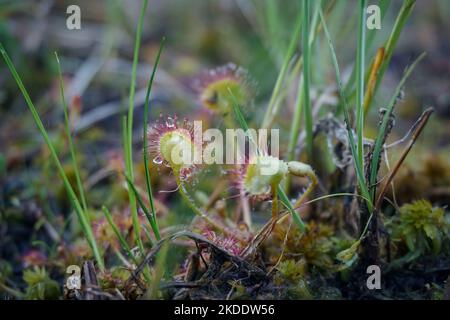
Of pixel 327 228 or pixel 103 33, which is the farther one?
pixel 103 33

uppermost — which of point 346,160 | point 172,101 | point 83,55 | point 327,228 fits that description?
point 83,55

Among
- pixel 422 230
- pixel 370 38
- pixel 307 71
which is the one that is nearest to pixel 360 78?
pixel 307 71

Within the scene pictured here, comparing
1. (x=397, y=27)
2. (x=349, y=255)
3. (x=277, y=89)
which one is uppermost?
(x=397, y=27)

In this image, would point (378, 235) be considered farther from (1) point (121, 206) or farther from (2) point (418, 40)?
(2) point (418, 40)

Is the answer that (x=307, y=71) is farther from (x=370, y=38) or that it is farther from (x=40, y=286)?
(x=40, y=286)

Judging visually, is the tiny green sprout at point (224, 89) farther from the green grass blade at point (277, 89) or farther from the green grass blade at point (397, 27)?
the green grass blade at point (397, 27)

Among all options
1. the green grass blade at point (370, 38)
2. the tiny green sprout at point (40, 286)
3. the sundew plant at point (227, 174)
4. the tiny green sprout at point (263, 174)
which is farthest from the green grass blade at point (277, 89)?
the tiny green sprout at point (40, 286)

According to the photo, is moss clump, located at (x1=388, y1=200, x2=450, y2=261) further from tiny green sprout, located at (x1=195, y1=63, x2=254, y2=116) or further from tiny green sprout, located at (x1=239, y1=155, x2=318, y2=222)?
tiny green sprout, located at (x1=195, y1=63, x2=254, y2=116)
